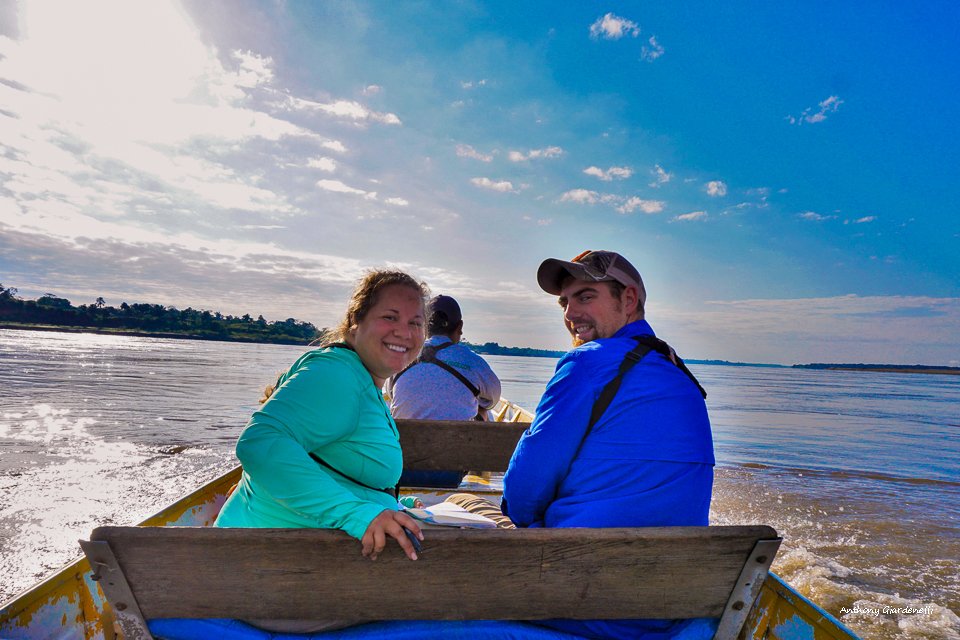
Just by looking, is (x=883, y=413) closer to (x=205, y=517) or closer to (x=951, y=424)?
(x=951, y=424)

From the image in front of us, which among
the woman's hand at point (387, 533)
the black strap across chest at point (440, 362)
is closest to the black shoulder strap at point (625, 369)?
the woman's hand at point (387, 533)

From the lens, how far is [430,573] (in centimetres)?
198

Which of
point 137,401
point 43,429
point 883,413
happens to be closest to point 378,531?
point 43,429

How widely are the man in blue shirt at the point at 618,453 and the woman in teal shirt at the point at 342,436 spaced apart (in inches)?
27.3

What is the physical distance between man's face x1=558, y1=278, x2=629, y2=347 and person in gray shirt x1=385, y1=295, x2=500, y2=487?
2.47 m

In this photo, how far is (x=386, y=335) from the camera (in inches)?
102

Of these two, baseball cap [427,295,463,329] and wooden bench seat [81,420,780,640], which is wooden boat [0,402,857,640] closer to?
wooden bench seat [81,420,780,640]

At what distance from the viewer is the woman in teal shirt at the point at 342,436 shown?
193cm

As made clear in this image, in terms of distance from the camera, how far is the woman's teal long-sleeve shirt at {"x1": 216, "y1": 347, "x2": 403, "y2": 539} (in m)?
1.93

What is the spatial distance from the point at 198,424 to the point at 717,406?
2361 centimetres

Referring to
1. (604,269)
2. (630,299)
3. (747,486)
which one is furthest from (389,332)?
(747,486)

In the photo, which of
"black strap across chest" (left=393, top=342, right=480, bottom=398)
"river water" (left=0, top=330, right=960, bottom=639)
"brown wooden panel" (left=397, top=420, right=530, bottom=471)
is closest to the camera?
"brown wooden panel" (left=397, top=420, right=530, bottom=471)

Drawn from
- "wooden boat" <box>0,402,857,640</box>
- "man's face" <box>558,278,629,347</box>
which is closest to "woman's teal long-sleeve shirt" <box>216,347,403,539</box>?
"wooden boat" <box>0,402,857,640</box>

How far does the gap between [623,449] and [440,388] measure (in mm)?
3274
